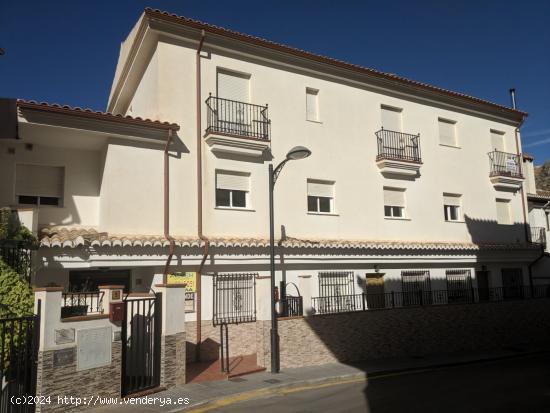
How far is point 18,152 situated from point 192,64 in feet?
18.0

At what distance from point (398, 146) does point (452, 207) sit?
3955mm

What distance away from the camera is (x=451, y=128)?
20.5 m

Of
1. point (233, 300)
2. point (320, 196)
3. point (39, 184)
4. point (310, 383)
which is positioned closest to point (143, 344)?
point (310, 383)

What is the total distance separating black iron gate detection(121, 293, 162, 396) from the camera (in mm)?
9383

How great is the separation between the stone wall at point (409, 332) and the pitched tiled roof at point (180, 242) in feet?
7.52

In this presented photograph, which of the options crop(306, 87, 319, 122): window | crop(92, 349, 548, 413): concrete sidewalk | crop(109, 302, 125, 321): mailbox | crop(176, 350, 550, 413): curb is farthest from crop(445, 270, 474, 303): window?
crop(109, 302, 125, 321): mailbox

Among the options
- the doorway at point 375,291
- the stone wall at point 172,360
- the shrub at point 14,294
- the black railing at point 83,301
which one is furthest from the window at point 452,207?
the shrub at point 14,294

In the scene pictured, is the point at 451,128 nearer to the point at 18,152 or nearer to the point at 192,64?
the point at 192,64

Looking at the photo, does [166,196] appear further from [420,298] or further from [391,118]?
[391,118]

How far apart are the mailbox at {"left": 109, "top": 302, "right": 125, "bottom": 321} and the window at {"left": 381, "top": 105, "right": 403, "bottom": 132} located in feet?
42.3

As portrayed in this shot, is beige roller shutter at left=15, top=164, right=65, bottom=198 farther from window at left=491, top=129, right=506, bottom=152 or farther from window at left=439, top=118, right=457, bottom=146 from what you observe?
window at left=491, top=129, right=506, bottom=152

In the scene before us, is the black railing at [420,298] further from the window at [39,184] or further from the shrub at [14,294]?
the shrub at [14,294]

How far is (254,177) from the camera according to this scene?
14711mm

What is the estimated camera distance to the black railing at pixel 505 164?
69.3ft
